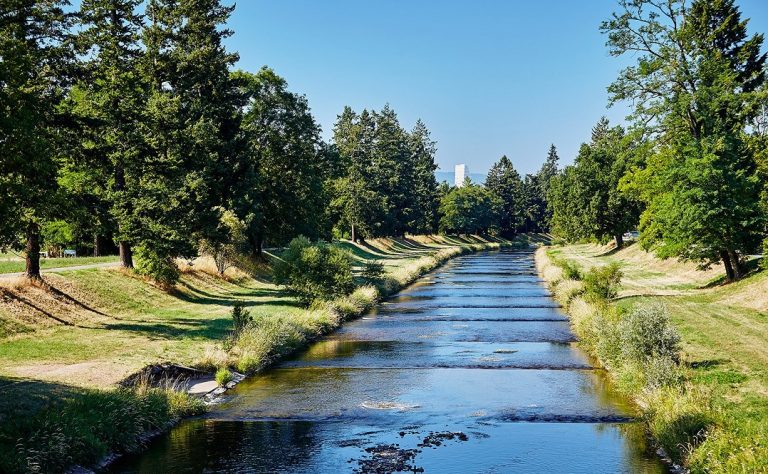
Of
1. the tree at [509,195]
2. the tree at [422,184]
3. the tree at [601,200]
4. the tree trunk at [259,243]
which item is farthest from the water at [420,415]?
the tree at [509,195]

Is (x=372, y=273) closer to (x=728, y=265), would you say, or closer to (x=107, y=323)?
(x=728, y=265)

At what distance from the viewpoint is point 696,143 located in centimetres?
4138

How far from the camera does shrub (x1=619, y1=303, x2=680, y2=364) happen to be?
23688mm

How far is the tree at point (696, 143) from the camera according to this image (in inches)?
1553

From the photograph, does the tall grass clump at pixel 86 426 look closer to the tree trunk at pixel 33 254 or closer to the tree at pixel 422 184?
the tree trunk at pixel 33 254

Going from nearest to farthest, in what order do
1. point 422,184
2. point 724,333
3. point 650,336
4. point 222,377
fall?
point 650,336 → point 222,377 → point 724,333 → point 422,184

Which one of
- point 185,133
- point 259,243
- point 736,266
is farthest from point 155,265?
point 736,266

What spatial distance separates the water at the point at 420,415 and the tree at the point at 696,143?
10.4m

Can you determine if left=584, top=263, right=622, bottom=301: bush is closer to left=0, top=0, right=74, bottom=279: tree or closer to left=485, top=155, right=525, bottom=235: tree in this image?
left=0, top=0, right=74, bottom=279: tree

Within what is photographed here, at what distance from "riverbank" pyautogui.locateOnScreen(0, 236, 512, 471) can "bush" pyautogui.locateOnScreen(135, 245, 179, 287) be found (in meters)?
0.92

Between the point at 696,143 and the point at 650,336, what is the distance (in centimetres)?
2202

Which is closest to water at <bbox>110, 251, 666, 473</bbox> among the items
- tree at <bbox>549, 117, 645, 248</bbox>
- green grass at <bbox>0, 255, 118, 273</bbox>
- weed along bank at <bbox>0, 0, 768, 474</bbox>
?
weed along bank at <bbox>0, 0, 768, 474</bbox>

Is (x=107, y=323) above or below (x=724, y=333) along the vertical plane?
above

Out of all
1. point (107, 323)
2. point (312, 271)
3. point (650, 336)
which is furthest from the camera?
point (312, 271)
